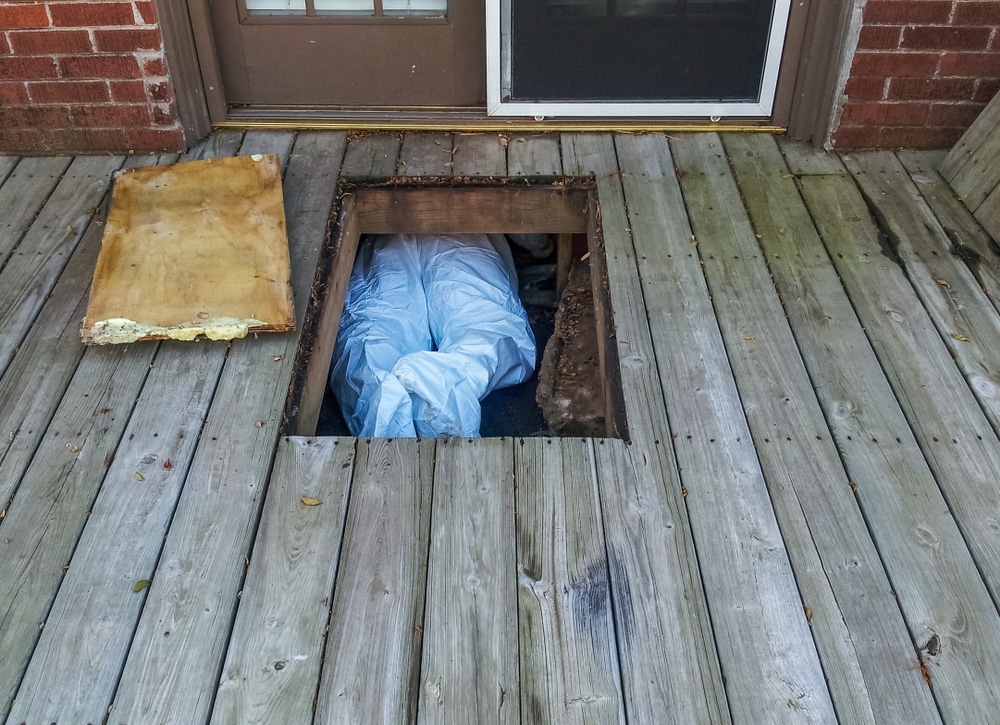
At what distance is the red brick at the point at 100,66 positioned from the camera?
2.54m

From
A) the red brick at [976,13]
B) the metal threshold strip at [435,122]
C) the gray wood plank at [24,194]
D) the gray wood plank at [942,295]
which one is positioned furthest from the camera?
the metal threshold strip at [435,122]

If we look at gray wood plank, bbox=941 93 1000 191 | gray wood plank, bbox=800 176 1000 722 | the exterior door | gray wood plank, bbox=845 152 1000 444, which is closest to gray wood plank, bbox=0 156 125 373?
the exterior door

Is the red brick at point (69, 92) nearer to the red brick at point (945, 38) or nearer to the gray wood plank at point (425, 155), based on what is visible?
the gray wood plank at point (425, 155)

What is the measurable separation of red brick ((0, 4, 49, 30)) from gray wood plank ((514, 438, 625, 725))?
1.99 metres

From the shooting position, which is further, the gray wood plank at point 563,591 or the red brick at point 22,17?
the red brick at point 22,17

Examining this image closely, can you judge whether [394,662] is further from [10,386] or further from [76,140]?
[76,140]

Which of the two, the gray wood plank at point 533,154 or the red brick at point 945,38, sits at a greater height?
the red brick at point 945,38

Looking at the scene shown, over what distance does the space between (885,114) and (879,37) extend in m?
0.25

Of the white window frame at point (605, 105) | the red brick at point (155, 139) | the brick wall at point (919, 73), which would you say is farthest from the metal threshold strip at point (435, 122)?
the brick wall at point (919, 73)

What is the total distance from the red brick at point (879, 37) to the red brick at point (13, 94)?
2603 millimetres

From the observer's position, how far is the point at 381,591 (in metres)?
1.46

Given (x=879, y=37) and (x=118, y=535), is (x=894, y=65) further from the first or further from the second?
(x=118, y=535)

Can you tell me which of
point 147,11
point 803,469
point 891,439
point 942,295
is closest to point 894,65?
point 942,295

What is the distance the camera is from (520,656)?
53.8 inches
